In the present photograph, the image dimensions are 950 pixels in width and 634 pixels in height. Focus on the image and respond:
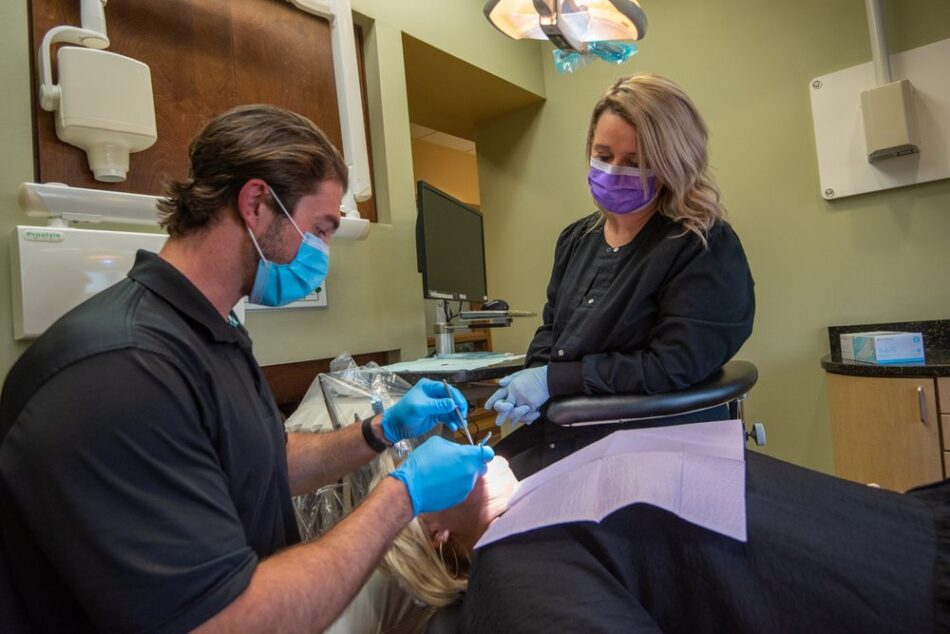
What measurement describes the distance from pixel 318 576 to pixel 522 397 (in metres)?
0.56

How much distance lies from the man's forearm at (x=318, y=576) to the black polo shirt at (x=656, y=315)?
0.49m

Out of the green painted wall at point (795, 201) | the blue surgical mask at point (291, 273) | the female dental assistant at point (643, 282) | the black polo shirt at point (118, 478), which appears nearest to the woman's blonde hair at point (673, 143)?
the female dental assistant at point (643, 282)

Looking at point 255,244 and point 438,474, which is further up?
point 255,244

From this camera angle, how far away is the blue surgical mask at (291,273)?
852mm

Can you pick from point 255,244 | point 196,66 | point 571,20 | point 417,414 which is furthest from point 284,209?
point 571,20

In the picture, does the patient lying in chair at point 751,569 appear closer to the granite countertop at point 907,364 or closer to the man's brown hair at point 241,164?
the man's brown hair at point 241,164

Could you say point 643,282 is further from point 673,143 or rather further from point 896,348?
point 896,348

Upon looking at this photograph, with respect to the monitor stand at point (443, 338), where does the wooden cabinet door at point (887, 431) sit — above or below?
below

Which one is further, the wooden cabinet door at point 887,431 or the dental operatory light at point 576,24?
the dental operatory light at point 576,24

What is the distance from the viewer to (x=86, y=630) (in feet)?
2.00

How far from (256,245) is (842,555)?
85 cm

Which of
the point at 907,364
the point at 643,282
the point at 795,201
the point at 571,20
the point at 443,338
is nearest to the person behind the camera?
the point at 643,282

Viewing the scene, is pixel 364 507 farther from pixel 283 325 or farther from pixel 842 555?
pixel 283 325

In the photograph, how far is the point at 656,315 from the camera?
1171 mm
